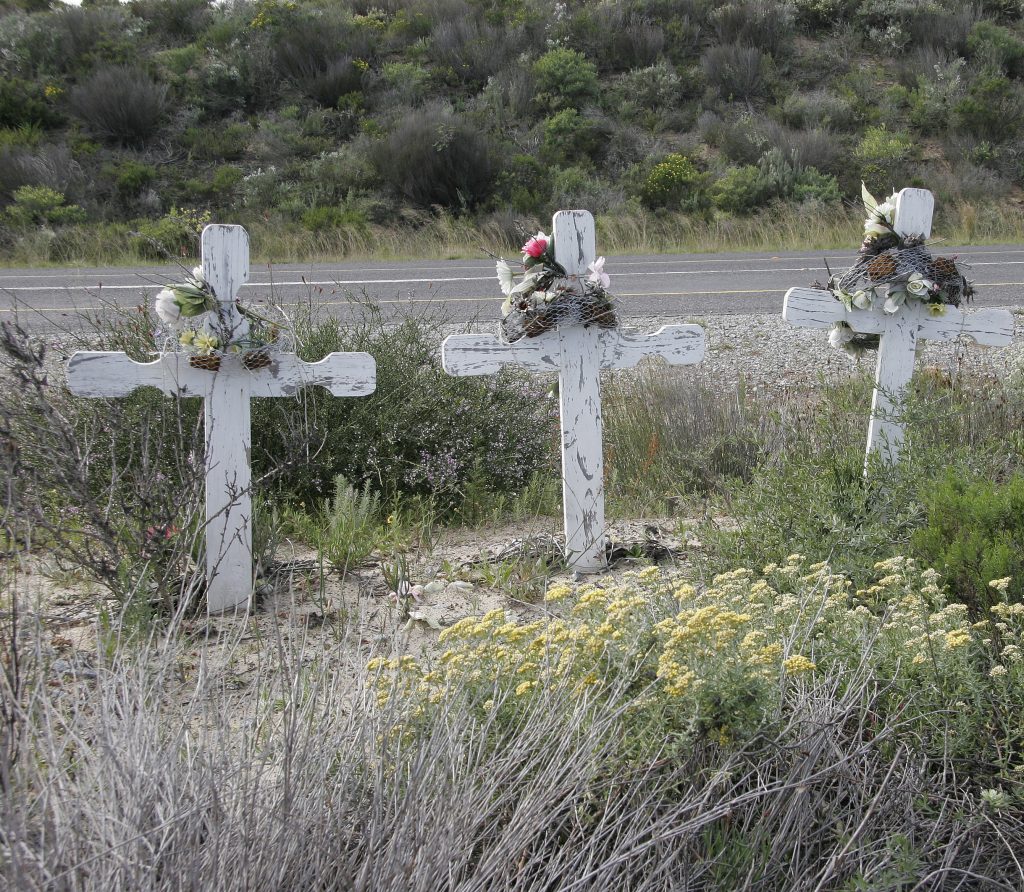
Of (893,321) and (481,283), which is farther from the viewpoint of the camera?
(481,283)

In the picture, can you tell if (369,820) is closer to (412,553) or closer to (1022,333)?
(412,553)

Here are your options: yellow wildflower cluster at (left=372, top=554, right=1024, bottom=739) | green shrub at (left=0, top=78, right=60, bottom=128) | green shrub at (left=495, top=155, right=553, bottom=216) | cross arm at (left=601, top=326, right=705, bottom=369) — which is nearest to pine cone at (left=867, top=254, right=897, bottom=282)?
cross arm at (left=601, top=326, right=705, bottom=369)

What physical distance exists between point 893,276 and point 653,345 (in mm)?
1095

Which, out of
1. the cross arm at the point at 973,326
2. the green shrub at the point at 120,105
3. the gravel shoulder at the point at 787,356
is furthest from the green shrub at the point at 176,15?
the cross arm at the point at 973,326

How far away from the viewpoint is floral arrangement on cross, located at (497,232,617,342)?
4121 mm

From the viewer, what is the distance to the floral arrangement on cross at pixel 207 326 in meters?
3.69

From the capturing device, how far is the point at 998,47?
22703 millimetres

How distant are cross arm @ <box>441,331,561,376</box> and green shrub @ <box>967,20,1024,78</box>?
22.6 meters

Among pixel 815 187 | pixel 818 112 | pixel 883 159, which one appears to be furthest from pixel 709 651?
pixel 818 112

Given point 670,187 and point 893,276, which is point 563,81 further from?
point 893,276

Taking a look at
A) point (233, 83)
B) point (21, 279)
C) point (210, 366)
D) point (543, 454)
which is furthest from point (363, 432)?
point (233, 83)

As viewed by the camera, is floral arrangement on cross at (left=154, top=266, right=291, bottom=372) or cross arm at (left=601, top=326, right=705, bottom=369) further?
cross arm at (left=601, top=326, right=705, bottom=369)

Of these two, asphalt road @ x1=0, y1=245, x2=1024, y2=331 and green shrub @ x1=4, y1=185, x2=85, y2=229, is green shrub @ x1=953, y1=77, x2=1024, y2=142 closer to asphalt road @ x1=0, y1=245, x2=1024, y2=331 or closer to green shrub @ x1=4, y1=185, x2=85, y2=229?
asphalt road @ x1=0, y1=245, x2=1024, y2=331

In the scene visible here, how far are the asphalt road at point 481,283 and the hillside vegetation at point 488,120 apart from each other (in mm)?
1631
